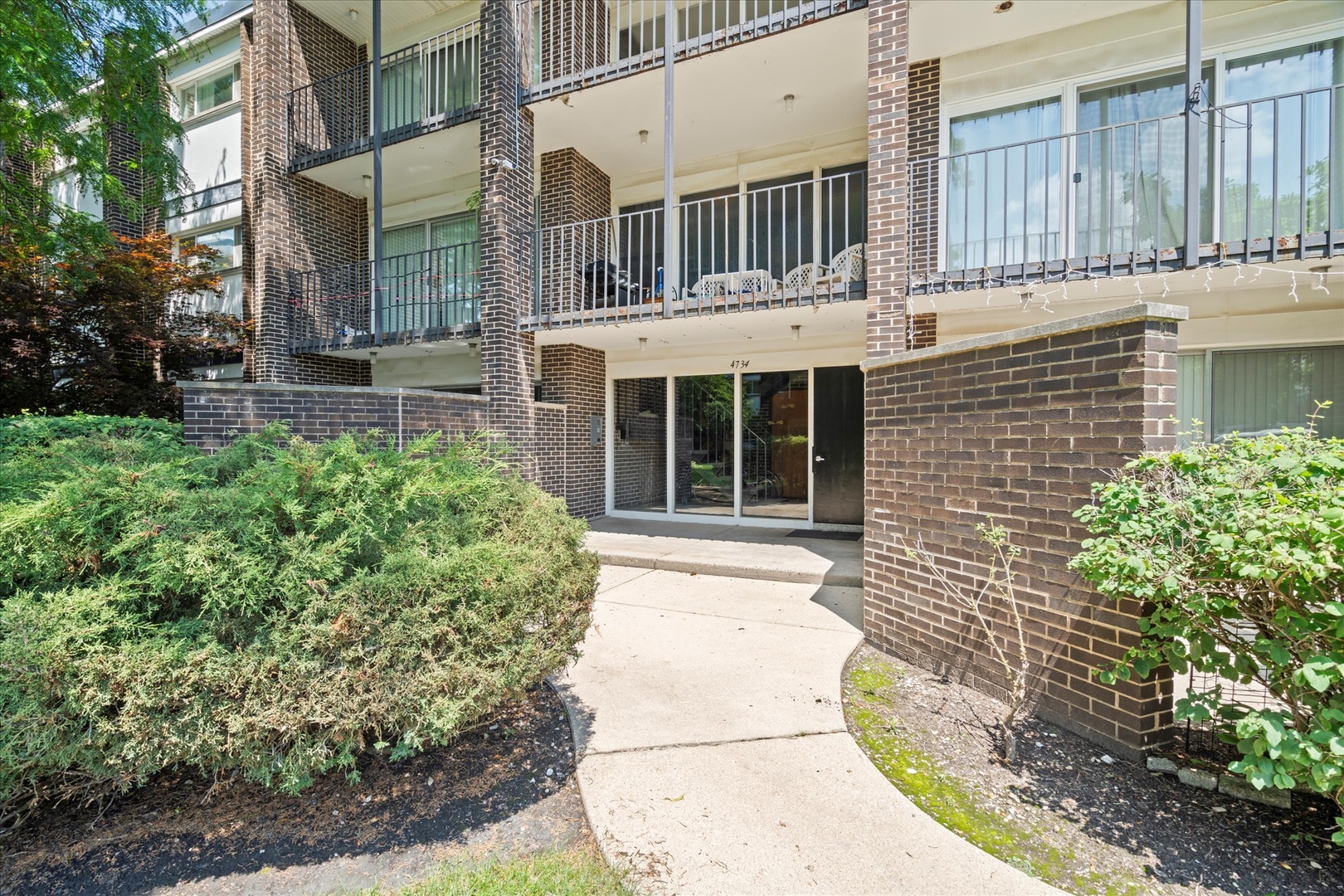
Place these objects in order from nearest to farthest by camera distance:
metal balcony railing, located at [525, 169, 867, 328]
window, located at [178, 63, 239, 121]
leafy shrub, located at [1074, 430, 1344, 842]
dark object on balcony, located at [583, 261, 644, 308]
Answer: leafy shrub, located at [1074, 430, 1344, 842] < metal balcony railing, located at [525, 169, 867, 328] < dark object on balcony, located at [583, 261, 644, 308] < window, located at [178, 63, 239, 121]

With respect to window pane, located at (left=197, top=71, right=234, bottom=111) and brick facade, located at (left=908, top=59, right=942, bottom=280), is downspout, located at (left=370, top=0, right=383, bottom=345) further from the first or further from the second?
brick facade, located at (left=908, top=59, right=942, bottom=280)

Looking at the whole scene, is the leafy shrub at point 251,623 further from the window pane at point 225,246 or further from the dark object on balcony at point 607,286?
the window pane at point 225,246

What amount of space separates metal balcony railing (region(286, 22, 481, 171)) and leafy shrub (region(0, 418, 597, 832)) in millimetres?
8603

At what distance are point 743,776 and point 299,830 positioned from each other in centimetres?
189

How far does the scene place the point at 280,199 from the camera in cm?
962

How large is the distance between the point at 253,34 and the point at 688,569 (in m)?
12.0

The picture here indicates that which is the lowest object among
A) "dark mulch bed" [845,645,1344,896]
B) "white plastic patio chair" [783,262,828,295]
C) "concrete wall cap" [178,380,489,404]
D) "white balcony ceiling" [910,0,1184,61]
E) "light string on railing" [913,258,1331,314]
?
"dark mulch bed" [845,645,1344,896]

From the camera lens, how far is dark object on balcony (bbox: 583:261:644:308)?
8.00 meters

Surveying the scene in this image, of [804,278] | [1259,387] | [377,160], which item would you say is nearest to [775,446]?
[804,278]

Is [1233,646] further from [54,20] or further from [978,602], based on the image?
[54,20]

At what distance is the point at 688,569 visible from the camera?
661 cm

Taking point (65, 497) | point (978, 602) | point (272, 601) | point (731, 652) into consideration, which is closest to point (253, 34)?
point (65, 497)

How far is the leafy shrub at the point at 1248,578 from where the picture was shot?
72.4 inches

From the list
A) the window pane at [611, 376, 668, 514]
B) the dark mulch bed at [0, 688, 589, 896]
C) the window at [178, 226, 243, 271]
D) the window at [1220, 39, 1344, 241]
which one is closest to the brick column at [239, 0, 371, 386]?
the window at [178, 226, 243, 271]
